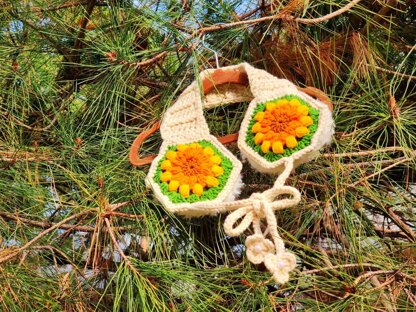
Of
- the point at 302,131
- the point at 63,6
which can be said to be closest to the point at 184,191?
the point at 302,131

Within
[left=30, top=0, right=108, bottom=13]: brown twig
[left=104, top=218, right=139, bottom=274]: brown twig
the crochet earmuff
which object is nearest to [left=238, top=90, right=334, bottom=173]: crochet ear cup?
the crochet earmuff

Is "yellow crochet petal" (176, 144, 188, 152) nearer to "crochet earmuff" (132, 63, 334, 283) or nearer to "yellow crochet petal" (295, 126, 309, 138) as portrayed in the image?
"crochet earmuff" (132, 63, 334, 283)

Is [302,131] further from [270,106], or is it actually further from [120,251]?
[120,251]

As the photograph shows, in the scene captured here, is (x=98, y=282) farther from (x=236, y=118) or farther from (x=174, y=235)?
(x=236, y=118)

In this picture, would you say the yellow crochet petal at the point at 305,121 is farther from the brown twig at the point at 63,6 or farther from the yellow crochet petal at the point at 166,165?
the brown twig at the point at 63,6

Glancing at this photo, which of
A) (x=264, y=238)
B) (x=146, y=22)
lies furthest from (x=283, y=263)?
(x=146, y=22)

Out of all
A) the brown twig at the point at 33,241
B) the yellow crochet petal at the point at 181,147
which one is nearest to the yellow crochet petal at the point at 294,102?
the yellow crochet petal at the point at 181,147
